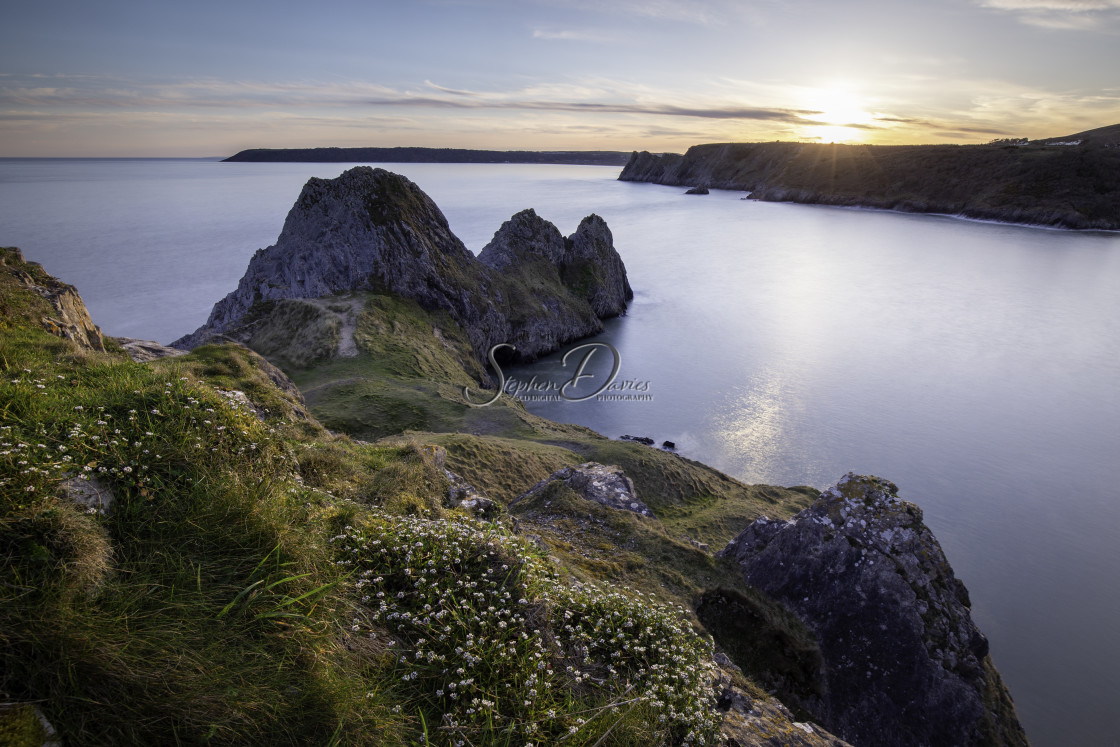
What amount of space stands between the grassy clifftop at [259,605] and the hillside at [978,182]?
15678 centimetres

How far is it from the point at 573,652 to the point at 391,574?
2.05m

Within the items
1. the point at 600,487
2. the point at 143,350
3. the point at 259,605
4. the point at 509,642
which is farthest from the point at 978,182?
the point at 259,605

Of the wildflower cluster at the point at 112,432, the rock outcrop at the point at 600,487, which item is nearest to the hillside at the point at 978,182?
the rock outcrop at the point at 600,487

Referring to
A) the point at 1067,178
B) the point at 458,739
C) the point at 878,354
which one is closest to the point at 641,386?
the point at 878,354

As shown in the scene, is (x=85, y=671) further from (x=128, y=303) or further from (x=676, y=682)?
(x=128, y=303)

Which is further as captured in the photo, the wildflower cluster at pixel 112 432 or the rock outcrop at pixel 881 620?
the rock outcrop at pixel 881 620

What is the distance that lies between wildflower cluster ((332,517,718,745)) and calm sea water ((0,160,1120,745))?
49.1 feet

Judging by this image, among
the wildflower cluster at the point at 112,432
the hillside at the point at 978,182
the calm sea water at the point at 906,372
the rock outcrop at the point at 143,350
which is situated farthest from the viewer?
the hillside at the point at 978,182

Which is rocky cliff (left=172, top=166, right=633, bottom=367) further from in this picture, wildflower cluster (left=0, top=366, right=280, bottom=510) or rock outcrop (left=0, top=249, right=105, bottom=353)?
wildflower cluster (left=0, top=366, right=280, bottom=510)

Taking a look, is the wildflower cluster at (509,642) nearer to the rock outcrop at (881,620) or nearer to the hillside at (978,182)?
the rock outcrop at (881,620)

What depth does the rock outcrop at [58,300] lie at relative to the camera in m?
12.7

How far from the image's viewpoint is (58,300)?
13734 mm

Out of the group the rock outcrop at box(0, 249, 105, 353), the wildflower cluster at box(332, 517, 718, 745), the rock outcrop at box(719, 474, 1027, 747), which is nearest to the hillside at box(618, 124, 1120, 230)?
the rock outcrop at box(719, 474, 1027, 747)

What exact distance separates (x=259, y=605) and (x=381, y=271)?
3756 cm
